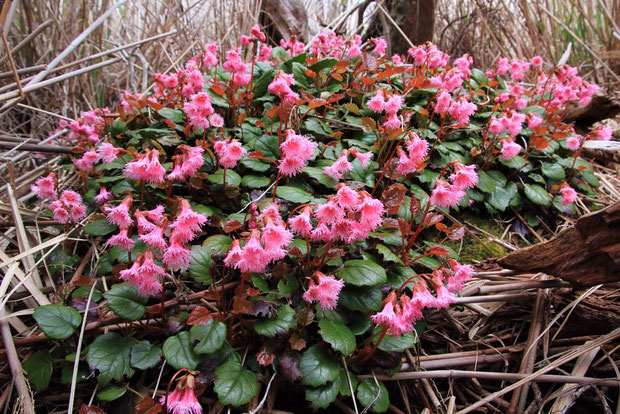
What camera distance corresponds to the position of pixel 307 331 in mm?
1326

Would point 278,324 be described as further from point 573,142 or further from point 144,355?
point 573,142

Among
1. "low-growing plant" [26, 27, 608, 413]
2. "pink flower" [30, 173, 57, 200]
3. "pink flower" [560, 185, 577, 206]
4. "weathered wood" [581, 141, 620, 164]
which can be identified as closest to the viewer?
"low-growing plant" [26, 27, 608, 413]

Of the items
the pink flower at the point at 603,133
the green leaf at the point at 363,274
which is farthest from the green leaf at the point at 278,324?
the pink flower at the point at 603,133

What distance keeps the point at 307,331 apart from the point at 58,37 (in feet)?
9.70

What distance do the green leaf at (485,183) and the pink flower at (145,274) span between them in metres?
1.56

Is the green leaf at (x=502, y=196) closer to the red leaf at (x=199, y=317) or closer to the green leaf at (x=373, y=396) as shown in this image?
the green leaf at (x=373, y=396)

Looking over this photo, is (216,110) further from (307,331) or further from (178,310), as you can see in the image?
(307,331)

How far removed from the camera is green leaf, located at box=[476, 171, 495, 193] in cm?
192

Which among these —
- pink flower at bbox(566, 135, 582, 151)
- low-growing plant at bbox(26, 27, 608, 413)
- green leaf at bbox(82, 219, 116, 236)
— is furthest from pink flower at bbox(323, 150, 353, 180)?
pink flower at bbox(566, 135, 582, 151)

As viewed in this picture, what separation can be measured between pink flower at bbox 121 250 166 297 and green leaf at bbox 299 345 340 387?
50 cm

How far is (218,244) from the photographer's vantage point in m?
1.34

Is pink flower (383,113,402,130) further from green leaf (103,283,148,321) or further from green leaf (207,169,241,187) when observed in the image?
green leaf (103,283,148,321)

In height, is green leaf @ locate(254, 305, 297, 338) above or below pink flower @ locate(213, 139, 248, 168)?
below

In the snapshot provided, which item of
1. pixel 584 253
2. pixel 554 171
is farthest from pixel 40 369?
pixel 554 171
